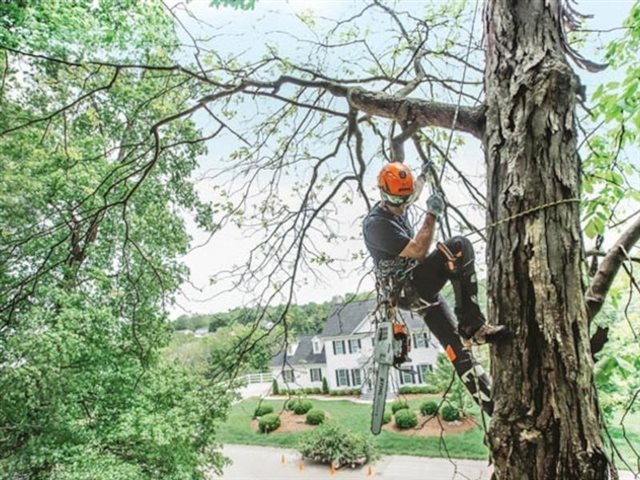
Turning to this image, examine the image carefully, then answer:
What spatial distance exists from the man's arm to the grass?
2.94 m

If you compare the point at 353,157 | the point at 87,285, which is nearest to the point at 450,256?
the point at 353,157

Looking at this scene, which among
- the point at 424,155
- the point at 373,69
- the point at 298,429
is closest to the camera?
the point at 424,155

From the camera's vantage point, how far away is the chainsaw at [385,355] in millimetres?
828

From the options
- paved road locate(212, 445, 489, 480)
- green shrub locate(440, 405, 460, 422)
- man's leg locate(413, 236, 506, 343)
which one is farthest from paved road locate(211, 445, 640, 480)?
man's leg locate(413, 236, 506, 343)

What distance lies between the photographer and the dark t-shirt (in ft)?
3.37

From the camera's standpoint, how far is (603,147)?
1.43m

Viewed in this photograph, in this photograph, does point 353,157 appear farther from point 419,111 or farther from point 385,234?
point 385,234

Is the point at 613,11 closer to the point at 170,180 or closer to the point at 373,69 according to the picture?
the point at 373,69

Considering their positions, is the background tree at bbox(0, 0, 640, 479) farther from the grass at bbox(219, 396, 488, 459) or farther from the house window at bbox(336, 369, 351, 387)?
the house window at bbox(336, 369, 351, 387)

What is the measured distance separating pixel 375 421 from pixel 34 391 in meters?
3.17

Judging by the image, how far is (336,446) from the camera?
14.0 feet

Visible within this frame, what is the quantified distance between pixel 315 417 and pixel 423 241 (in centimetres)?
427

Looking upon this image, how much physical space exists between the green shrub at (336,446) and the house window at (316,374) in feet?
6.02

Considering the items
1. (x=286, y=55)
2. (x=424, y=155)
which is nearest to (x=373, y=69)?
(x=286, y=55)
